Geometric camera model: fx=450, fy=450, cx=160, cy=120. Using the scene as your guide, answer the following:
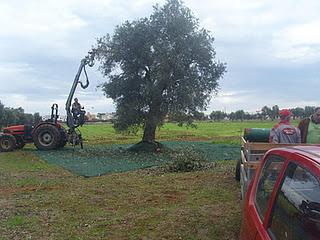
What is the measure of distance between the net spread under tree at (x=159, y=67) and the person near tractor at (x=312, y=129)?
1199cm

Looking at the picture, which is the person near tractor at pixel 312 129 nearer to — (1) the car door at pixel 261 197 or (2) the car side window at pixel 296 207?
(1) the car door at pixel 261 197

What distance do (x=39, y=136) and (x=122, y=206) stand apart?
13928 millimetres

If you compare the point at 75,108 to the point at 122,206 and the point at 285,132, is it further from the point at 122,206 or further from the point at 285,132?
the point at 285,132

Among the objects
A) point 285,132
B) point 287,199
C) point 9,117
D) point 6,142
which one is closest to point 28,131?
point 6,142

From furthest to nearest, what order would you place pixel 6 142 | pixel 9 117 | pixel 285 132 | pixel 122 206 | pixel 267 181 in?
pixel 9 117 → pixel 6 142 → pixel 122 206 → pixel 285 132 → pixel 267 181

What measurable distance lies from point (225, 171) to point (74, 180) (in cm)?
426

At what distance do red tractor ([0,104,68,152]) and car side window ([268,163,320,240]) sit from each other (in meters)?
A: 19.1

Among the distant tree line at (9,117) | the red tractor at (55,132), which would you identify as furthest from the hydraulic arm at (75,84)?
the distant tree line at (9,117)

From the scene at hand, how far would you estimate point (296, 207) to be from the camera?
2.80 meters

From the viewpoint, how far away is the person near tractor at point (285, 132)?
7.86 meters

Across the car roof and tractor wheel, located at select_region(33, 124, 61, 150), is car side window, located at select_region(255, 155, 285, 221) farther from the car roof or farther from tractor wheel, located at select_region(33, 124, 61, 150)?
tractor wheel, located at select_region(33, 124, 61, 150)

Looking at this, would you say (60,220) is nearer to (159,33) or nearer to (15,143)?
(159,33)

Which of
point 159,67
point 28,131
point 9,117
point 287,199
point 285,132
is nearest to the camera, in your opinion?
point 287,199

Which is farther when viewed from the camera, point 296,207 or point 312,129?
point 312,129
